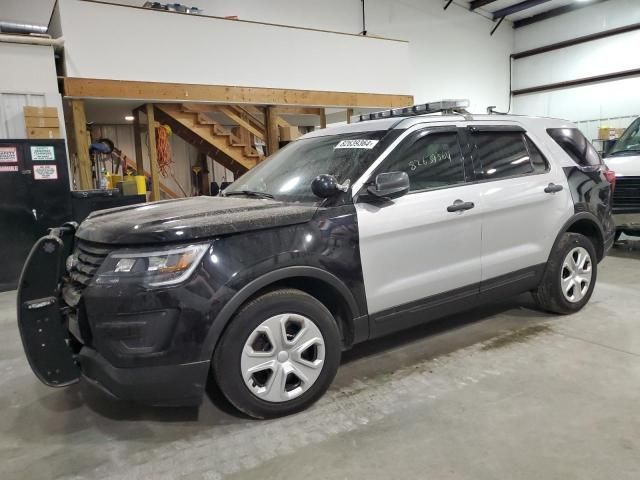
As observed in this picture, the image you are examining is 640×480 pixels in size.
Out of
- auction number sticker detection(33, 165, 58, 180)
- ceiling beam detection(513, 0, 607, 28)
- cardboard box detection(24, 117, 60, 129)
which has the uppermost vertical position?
ceiling beam detection(513, 0, 607, 28)

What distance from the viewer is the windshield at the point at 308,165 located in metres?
2.97

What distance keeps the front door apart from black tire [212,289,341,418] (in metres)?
0.35

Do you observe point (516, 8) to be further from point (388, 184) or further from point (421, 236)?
point (388, 184)

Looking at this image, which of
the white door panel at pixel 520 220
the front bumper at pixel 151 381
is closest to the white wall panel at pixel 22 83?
the front bumper at pixel 151 381

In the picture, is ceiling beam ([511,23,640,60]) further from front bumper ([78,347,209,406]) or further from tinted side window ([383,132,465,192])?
front bumper ([78,347,209,406])

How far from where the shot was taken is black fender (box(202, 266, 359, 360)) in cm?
232

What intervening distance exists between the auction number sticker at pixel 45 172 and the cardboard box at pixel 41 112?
0.82m

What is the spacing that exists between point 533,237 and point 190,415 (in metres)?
2.74

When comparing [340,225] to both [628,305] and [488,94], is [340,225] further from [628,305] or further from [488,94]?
[488,94]

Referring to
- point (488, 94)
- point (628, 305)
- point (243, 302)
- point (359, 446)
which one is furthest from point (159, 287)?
point (488, 94)

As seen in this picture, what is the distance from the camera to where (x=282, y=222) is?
2547 mm

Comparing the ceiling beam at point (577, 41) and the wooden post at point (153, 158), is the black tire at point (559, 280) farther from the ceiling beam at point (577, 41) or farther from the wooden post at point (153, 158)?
the ceiling beam at point (577, 41)

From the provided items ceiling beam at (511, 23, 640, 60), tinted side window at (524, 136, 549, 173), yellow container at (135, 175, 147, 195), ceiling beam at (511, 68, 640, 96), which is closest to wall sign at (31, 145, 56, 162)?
yellow container at (135, 175, 147, 195)

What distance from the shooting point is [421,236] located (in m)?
3.01
